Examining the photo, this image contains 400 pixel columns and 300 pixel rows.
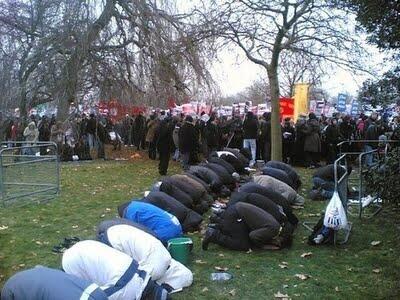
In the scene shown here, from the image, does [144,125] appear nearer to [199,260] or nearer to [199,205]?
[199,205]

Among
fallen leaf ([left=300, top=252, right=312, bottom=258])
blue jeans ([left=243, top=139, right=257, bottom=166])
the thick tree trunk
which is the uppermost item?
the thick tree trunk

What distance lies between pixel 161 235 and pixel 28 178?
5.67 m

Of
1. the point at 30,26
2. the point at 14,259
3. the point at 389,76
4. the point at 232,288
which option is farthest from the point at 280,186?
the point at 30,26

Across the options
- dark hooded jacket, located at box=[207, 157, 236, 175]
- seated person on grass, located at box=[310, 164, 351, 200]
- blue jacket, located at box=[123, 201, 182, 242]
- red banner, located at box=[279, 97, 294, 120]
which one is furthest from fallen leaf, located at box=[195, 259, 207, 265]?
red banner, located at box=[279, 97, 294, 120]

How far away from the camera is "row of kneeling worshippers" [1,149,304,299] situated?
12.9 ft

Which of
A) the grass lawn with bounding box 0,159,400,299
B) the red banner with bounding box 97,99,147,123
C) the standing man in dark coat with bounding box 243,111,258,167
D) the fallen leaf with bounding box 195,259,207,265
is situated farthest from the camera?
the red banner with bounding box 97,99,147,123

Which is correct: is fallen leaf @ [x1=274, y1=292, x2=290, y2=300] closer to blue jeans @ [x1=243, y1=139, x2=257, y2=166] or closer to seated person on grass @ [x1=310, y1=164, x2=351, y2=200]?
seated person on grass @ [x1=310, y1=164, x2=351, y2=200]

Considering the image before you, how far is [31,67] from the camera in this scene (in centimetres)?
1925

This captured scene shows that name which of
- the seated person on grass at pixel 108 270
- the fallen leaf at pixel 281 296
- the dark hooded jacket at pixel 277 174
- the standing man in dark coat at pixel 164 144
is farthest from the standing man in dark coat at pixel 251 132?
the seated person on grass at pixel 108 270

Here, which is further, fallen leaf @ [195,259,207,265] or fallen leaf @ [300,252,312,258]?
fallen leaf @ [300,252,312,258]

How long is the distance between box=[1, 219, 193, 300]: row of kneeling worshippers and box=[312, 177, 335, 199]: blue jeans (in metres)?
5.75

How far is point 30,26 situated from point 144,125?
5667 millimetres

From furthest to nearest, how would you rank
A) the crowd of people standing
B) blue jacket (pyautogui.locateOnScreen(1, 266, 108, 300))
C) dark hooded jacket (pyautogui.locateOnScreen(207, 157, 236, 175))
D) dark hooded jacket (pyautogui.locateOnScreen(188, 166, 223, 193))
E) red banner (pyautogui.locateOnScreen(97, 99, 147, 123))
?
red banner (pyautogui.locateOnScreen(97, 99, 147, 123))
the crowd of people standing
dark hooded jacket (pyautogui.locateOnScreen(207, 157, 236, 175))
dark hooded jacket (pyautogui.locateOnScreen(188, 166, 223, 193))
blue jacket (pyautogui.locateOnScreen(1, 266, 108, 300))

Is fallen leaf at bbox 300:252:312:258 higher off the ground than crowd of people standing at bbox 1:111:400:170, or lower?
lower
